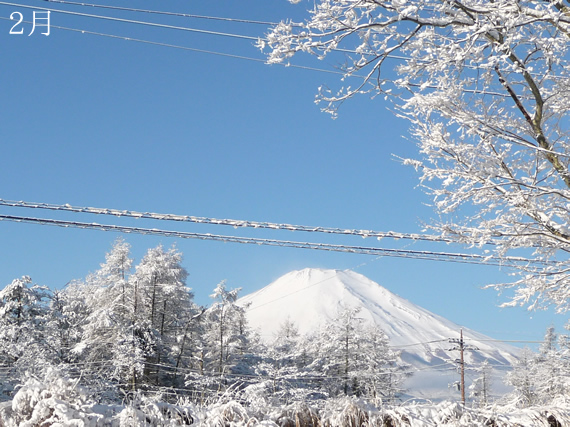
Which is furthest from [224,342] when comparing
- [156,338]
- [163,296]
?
[156,338]

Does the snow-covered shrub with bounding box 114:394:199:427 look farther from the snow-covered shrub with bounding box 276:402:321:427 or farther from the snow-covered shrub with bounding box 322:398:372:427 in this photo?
the snow-covered shrub with bounding box 322:398:372:427

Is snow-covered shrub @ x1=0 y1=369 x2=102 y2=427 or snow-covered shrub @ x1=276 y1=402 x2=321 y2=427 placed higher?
snow-covered shrub @ x1=0 y1=369 x2=102 y2=427

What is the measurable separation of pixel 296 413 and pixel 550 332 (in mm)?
48641

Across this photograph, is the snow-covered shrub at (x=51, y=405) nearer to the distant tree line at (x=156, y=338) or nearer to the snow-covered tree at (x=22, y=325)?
the distant tree line at (x=156, y=338)

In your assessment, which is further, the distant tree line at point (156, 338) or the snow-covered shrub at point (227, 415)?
the distant tree line at point (156, 338)

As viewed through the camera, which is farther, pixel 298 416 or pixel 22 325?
pixel 22 325

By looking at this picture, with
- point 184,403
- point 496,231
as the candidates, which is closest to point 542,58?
point 496,231

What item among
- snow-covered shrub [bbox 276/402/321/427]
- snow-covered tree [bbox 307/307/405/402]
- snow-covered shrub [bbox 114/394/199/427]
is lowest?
snow-covered tree [bbox 307/307/405/402]

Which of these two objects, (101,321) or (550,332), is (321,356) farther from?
(550,332)

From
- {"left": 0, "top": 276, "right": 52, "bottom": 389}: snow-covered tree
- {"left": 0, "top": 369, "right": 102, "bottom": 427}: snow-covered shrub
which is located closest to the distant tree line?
{"left": 0, "top": 276, "right": 52, "bottom": 389}: snow-covered tree

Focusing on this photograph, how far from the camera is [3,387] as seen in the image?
631 inches

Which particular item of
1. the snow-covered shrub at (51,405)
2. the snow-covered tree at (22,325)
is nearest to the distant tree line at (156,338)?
the snow-covered tree at (22,325)

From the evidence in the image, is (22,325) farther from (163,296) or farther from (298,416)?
(298,416)

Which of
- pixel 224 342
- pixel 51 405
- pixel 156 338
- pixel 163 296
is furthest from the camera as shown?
pixel 224 342
